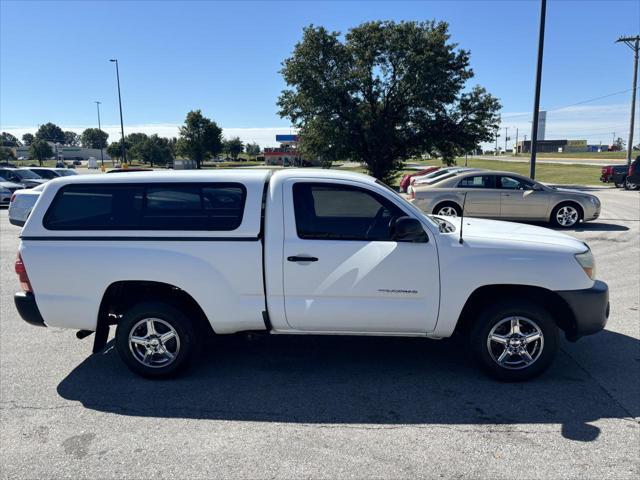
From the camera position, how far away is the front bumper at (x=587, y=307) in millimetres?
3938

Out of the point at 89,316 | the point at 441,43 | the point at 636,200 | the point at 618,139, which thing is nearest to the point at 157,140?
the point at 441,43

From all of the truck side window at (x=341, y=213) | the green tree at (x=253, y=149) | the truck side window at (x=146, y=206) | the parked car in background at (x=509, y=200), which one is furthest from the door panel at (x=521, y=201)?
the green tree at (x=253, y=149)

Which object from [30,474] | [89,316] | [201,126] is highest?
[201,126]

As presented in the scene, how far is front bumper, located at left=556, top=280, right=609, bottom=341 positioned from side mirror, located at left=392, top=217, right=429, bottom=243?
1.23 m

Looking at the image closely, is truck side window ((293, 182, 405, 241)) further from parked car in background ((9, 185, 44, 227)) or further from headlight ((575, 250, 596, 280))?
parked car in background ((9, 185, 44, 227))

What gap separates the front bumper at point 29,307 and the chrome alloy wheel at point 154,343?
2.80 ft

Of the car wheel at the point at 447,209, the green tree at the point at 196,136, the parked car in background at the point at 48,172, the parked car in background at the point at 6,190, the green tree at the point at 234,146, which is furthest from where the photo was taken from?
the green tree at the point at 234,146

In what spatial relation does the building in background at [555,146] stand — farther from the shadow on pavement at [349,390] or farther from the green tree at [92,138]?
the shadow on pavement at [349,390]

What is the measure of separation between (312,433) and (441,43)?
27.0m

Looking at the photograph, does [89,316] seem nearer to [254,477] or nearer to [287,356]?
[287,356]

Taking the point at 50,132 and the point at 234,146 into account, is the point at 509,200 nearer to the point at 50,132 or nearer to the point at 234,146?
the point at 234,146

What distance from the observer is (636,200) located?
2038 centimetres

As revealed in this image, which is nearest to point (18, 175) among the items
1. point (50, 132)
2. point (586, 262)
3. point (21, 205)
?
point (21, 205)

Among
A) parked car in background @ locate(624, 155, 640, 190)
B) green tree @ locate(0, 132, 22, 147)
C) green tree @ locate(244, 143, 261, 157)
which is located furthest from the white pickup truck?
green tree @ locate(0, 132, 22, 147)
